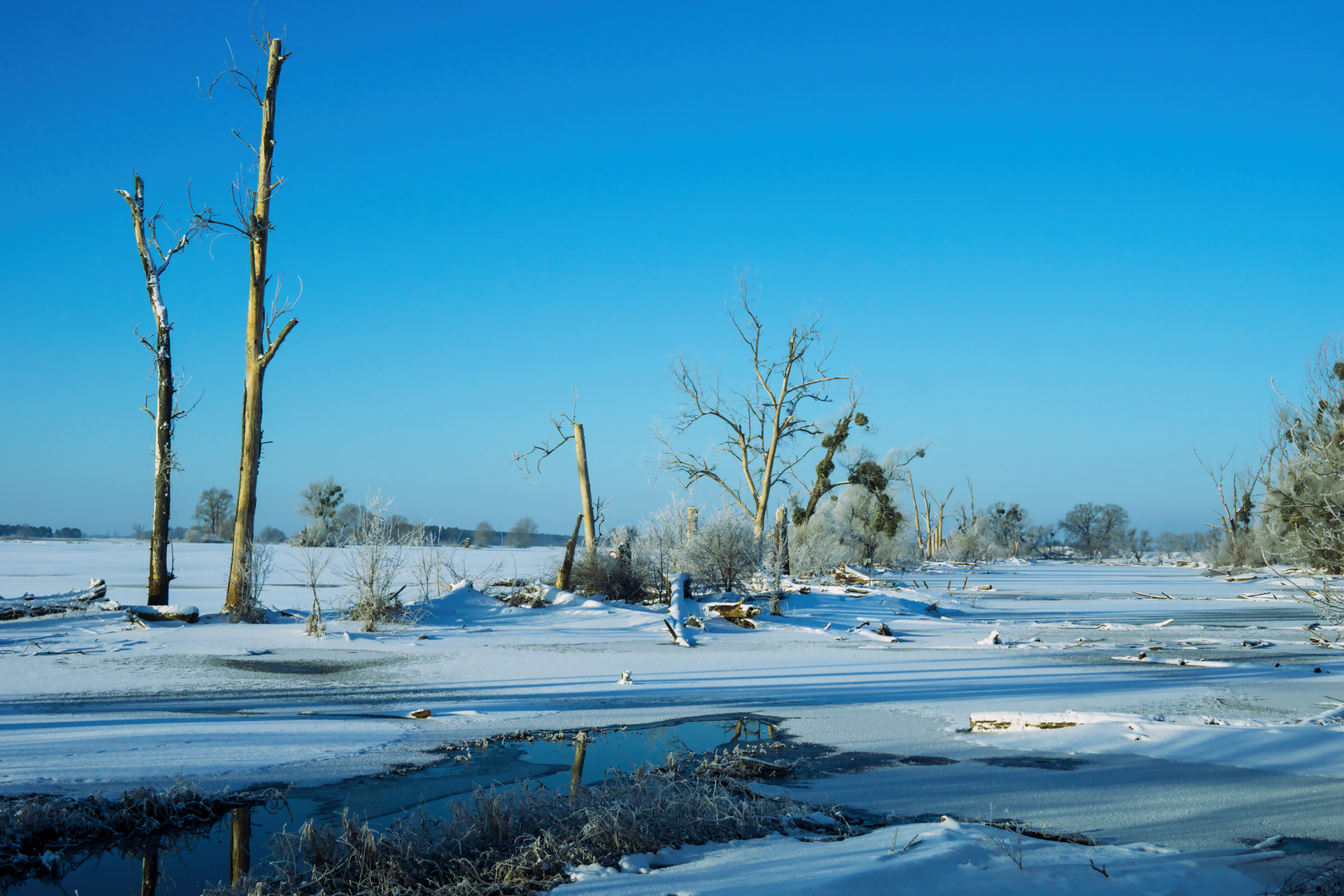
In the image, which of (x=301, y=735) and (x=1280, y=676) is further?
(x=1280, y=676)

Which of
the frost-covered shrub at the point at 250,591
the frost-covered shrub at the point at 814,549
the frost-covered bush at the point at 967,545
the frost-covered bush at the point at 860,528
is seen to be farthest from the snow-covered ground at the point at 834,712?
the frost-covered bush at the point at 967,545

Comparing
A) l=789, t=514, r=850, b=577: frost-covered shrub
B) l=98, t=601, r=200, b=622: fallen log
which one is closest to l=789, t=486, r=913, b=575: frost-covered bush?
l=789, t=514, r=850, b=577: frost-covered shrub

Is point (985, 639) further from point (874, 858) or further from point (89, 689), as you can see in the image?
point (89, 689)

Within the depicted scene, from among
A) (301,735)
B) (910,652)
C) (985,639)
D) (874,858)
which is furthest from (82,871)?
(985,639)

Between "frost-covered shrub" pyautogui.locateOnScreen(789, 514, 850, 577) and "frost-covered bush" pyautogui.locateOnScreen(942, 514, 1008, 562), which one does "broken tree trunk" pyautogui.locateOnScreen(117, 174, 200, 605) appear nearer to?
"frost-covered shrub" pyautogui.locateOnScreen(789, 514, 850, 577)

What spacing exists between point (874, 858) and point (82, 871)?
377cm

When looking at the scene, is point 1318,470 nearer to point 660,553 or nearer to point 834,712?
point 834,712

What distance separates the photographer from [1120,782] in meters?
5.24

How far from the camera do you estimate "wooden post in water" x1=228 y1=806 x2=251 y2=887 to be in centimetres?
397

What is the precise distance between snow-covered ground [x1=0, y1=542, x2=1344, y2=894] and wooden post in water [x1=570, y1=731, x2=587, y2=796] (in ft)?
1.56

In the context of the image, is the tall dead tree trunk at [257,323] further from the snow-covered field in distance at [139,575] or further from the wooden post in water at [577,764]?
the wooden post in water at [577,764]

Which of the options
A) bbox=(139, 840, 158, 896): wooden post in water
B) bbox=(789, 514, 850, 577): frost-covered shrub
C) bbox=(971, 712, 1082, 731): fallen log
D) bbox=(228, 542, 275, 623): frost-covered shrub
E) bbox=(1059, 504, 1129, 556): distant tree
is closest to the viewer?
bbox=(139, 840, 158, 896): wooden post in water

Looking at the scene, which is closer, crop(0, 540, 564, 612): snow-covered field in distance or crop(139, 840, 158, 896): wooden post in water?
crop(139, 840, 158, 896): wooden post in water

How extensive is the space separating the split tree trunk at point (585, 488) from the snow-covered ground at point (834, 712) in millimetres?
5490
